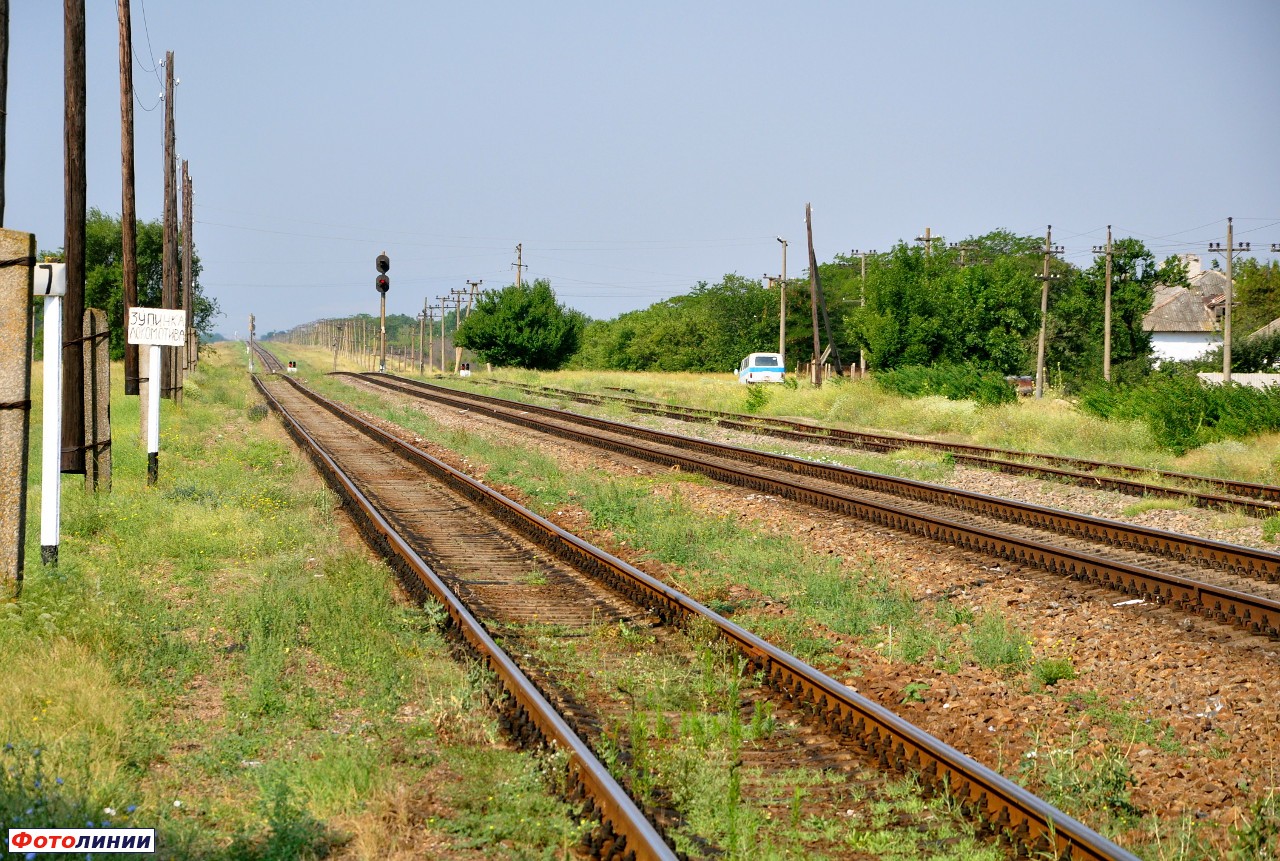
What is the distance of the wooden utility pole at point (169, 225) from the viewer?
113 feet

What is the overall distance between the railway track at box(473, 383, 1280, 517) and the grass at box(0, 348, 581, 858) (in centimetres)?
1092

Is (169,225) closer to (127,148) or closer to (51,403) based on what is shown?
(127,148)

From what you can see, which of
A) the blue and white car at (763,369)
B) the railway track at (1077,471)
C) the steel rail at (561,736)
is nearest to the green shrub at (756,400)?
the railway track at (1077,471)

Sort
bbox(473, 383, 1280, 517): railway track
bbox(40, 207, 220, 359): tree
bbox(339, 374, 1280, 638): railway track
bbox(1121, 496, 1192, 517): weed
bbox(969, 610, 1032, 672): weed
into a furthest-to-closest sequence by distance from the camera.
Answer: bbox(40, 207, 220, 359): tree → bbox(473, 383, 1280, 517): railway track → bbox(1121, 496, 1192, 517): weed → bbox(339, 374, 1280, 638): railway track → bbox(969, 610, 1032, 672): weed

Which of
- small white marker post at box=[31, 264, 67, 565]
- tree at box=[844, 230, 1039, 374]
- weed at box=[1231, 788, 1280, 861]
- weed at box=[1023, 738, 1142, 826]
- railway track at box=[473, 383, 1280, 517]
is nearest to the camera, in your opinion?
weed at box=[1231, 788, 1280, 861]

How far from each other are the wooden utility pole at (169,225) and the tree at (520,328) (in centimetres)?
3711

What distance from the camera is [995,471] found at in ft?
62.3

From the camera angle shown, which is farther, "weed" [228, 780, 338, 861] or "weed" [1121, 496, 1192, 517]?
"weed" [1121, 496, 1192, 517]

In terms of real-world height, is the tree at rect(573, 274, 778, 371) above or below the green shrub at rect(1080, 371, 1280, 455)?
above

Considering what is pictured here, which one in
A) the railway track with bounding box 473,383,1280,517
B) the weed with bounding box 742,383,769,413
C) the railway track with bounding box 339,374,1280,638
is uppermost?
the weed with bounding box 742,383,769,413

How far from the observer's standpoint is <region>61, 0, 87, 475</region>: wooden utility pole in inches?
573

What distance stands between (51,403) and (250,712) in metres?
4.28

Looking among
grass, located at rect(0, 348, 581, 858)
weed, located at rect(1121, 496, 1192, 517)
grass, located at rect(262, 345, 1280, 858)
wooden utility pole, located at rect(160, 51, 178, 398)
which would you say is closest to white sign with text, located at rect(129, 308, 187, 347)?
grass, located at rect(0, 348, 581, 858)

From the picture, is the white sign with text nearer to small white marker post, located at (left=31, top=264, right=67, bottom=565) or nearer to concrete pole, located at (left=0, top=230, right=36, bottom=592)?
small white marker post, located at (left=31, top=264, right=67, bottom=565)
